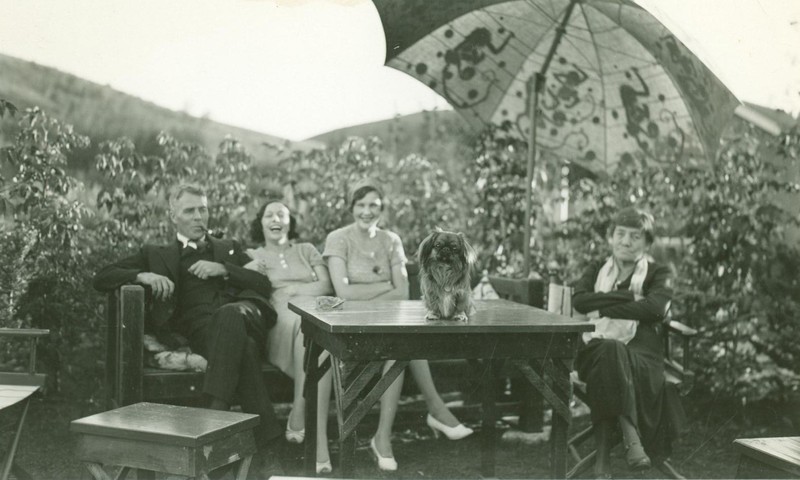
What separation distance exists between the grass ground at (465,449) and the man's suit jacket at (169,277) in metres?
0.88

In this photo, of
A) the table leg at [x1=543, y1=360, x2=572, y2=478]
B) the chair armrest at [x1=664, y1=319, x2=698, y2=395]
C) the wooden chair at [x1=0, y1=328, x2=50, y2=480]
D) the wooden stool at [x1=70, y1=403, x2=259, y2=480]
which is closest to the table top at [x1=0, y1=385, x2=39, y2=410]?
the wooden chair at [x1=0, y1=328, x2=50, y2=480]

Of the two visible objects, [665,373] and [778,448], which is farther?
[665,373]

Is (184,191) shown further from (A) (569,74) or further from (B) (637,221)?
(B) (637,221)

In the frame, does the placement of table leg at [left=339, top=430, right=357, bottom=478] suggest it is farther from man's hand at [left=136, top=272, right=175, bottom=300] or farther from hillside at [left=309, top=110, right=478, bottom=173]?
hillside at [left=309, top=110, right=478, bottom=173]

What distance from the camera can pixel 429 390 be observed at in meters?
4.95

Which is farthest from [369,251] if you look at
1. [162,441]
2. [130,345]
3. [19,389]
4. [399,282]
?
[162,441]

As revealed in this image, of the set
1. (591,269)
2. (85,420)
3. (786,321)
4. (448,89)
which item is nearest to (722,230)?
(786,321)

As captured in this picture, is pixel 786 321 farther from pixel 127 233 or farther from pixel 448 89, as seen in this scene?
pixel 127 233

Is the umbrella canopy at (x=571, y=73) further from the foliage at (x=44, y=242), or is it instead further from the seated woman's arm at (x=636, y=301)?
the foliage at (x=44, y=242)

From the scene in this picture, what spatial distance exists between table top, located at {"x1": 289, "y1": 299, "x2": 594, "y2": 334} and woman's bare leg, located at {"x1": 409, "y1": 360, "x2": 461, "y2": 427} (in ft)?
2.65

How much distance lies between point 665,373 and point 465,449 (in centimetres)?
141

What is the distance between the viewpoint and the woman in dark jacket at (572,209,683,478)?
4383 millimetres

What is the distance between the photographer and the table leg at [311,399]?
13.9 feet

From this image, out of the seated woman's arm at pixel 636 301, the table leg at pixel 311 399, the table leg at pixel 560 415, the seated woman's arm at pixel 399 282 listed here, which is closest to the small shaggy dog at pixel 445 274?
the table leg at pixel 560 415
